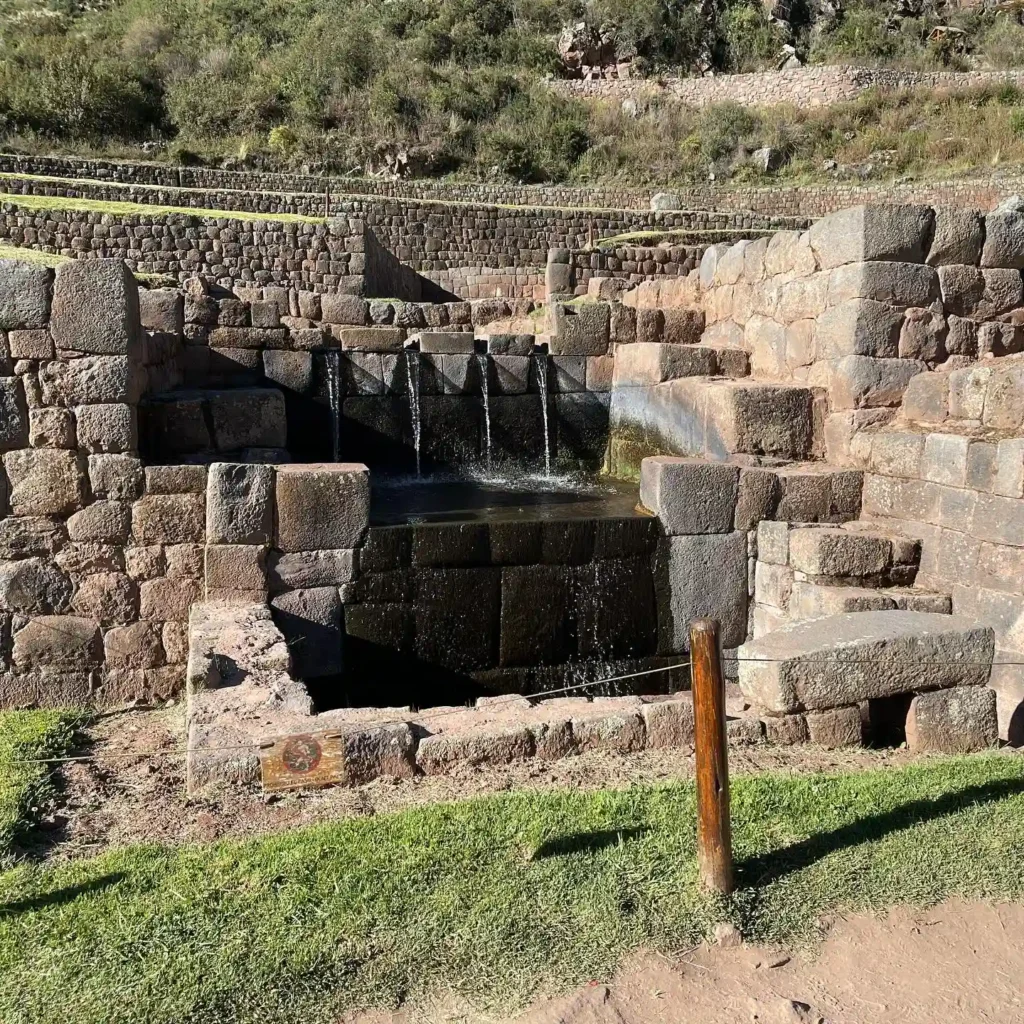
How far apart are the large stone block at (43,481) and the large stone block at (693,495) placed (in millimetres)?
4151

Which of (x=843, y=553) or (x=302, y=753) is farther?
(x=843, y=553)

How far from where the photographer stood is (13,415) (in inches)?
222

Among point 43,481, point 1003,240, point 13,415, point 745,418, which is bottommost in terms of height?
point 43,481

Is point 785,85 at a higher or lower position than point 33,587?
higher

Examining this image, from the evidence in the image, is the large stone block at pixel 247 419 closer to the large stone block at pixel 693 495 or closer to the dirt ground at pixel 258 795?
the dirt ground at pixel 258 795

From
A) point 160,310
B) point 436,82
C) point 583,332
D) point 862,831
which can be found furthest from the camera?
point 436,82

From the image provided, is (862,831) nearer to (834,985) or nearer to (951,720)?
(834,985)

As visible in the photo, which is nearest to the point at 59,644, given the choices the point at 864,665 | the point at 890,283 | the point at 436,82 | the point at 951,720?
the point at 864,665

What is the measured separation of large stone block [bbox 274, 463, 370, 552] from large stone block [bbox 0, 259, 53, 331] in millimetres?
1787

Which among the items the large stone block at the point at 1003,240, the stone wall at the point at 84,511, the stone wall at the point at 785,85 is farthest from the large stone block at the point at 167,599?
the stone wall at the point at 785,85

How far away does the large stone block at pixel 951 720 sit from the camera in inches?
193

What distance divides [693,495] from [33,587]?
4.78m

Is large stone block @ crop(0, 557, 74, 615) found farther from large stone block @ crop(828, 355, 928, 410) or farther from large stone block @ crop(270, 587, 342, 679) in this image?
large stone block @ crop(828, 355, 928, 410)

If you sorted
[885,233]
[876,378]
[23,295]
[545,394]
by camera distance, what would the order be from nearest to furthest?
[23,295] → [885,233] → [876,378] → [545,394]
